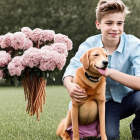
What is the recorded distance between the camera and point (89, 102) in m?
3.71

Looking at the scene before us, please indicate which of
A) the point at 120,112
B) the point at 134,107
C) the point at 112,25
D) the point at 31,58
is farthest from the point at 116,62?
the point at 31,58

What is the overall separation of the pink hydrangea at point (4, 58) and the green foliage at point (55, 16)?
23.3m

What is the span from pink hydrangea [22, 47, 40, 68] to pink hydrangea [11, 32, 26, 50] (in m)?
0.20

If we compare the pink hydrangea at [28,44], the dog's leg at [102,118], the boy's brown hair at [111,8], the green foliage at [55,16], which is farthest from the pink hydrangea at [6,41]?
the green foliage at [55,16]

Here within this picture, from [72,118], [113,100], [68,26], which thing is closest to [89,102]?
[72,118]

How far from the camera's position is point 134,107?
428cm

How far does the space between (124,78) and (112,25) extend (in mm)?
735

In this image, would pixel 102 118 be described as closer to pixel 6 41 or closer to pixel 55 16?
pixel 6 41

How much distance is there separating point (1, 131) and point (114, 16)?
2.33 metres

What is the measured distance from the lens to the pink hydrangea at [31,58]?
4.48 meters

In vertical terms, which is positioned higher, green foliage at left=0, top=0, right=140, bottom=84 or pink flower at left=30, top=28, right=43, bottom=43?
green foliage at left=0, top=0, right=140, bottom=84

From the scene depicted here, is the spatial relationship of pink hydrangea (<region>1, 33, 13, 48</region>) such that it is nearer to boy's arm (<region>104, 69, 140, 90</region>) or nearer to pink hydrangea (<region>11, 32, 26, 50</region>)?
pink hydrangea (<region>11, 32, 26, 50</region>)

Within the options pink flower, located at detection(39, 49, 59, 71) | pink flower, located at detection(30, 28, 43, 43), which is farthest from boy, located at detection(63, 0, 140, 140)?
pink flower, located at detection(30, 28, 43, 43)

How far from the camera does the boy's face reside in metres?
4.10
